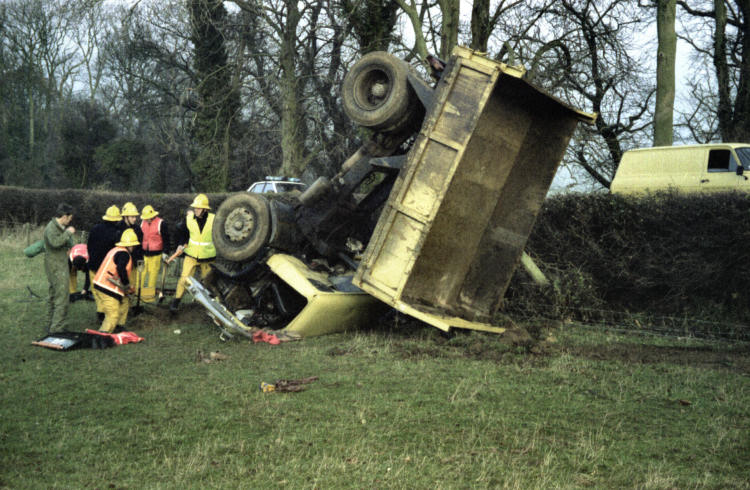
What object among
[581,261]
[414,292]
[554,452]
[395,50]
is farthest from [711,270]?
[395,50]

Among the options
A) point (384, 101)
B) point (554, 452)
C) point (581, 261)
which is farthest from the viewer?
point (581, 261)

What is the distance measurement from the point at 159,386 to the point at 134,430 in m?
1.15

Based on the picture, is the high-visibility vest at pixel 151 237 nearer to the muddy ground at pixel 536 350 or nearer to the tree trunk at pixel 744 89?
the muddy ground at pixel 536 350

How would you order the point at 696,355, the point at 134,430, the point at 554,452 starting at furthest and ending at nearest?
the point at 696,355
the point at 134,430
the point at 554,452

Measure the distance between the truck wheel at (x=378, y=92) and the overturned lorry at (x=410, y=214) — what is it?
14mm

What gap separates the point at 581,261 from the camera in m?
9.15

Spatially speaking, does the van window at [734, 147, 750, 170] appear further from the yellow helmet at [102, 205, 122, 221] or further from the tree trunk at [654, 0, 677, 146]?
the yellow helmet at [102, 205, 122, 221]

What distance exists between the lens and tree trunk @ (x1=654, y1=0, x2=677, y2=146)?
1302 cm

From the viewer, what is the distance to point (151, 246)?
9.95 m

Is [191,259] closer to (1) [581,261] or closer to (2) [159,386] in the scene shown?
(2) [159,386]

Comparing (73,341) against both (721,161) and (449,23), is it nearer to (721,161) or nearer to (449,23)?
(449,23)

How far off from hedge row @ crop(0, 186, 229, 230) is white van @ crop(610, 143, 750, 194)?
958 cm

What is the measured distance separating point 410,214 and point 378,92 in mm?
1626

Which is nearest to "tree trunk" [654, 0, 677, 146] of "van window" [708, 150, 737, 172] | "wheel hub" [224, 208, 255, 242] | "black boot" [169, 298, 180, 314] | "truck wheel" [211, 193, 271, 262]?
"van window" [708, 150, 737, 172]
